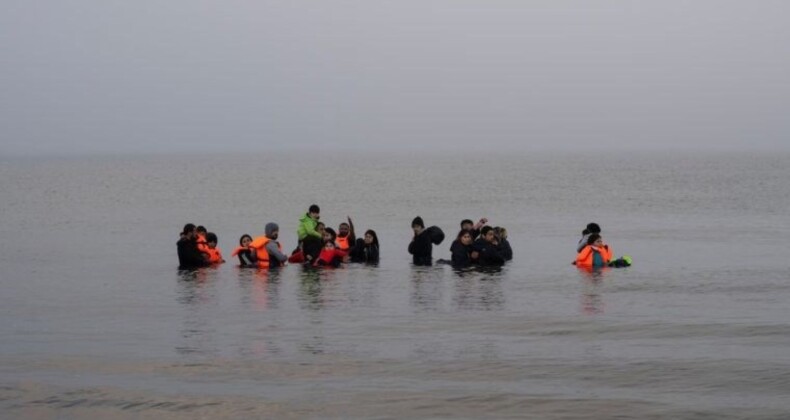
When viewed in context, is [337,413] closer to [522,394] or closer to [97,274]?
[522,394]

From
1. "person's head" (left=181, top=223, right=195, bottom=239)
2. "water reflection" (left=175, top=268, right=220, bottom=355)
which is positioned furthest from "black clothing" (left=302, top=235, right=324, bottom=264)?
"person's head" (left=181, top=223, right=195, bottom=239)

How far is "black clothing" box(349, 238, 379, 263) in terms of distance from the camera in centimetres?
2761

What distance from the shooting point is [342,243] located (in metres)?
27.6

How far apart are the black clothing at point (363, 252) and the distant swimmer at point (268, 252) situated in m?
1.86

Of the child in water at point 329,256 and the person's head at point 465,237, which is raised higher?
the person's head at point 465,237

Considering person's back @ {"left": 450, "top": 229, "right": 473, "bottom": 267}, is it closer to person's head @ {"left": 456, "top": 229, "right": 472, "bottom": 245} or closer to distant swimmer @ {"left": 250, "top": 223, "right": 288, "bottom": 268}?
person's head @ {"left": 456, "top": 229, "right": 472, "bottom": 245}

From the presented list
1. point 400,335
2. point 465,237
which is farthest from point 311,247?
point 400,335

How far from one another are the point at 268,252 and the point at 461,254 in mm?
4566

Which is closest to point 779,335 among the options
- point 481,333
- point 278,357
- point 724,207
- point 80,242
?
point 481,333

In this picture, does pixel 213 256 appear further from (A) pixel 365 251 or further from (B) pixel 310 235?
(A) pixel 365 251

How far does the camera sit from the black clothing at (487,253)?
25781mm

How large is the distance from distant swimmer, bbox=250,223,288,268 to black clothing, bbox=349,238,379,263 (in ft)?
6.10

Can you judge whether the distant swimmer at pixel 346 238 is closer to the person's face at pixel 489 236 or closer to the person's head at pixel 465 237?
the person's head at pixel 465 237

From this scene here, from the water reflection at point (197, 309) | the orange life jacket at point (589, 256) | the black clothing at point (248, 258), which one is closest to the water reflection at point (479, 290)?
the orange life jacket at point (589, 256)
